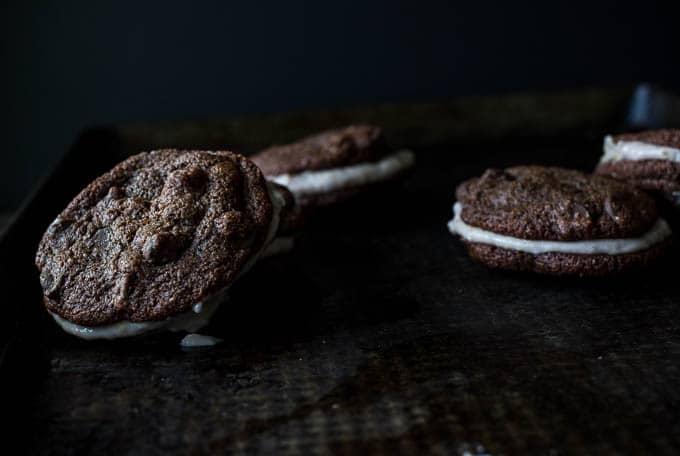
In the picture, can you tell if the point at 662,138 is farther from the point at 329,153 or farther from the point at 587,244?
the point at 329,153

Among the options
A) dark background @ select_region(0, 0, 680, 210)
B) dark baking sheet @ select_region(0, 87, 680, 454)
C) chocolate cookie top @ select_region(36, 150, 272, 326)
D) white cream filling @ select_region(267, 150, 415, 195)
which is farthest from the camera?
dark background @ select_region(0, 0, 680, 210)

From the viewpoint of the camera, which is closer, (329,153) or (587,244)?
(587,244)

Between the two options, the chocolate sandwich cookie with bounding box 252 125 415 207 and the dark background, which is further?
the dark background

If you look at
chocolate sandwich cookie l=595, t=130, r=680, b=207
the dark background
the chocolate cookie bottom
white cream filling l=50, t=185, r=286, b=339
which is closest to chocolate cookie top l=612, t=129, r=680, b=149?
chocolate sandwich cookie l=595, t=130, r=680, b=207

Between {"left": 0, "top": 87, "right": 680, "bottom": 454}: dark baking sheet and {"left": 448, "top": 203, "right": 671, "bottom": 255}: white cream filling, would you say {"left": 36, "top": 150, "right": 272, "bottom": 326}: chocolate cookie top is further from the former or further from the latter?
{"left": 448, "top": 203, "right": 671, "bottom": 255}: white cream filling

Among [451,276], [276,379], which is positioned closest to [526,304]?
[451,276]

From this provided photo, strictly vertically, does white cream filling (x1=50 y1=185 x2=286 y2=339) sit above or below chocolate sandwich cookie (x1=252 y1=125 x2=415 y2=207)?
below

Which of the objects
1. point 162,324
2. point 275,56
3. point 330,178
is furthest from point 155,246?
point 275,56
